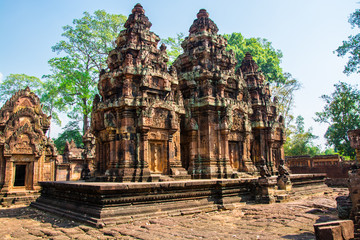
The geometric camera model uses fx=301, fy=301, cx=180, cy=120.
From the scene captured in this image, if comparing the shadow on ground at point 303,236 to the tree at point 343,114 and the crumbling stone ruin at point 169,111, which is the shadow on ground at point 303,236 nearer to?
the crumbling stone ruin at point 169,111

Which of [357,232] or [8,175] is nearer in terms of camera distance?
[357,232]

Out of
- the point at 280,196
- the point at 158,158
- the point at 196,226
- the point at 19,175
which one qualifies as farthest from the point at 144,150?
the point at 19,175

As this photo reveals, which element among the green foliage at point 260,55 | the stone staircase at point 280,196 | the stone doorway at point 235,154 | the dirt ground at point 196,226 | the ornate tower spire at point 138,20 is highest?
the green foliage at point 260,55

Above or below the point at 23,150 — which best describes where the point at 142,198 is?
below

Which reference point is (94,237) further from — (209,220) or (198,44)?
(198,44)

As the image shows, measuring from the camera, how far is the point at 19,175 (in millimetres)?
15258

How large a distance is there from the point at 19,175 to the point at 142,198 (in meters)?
9.63

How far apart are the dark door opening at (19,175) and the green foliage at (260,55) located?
22.0 meters

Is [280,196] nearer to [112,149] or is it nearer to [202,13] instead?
[112,149]

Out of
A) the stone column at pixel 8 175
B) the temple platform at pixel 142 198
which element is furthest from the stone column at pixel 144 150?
the stone column at pixel 8 175

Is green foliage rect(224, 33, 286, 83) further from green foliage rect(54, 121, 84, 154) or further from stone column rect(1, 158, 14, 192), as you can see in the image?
stone column rect(1, 158, 14, 192)

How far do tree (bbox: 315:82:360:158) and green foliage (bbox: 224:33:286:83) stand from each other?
654cm

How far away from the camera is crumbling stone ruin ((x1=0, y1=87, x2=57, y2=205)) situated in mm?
14617

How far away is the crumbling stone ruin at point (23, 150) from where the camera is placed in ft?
48.0
